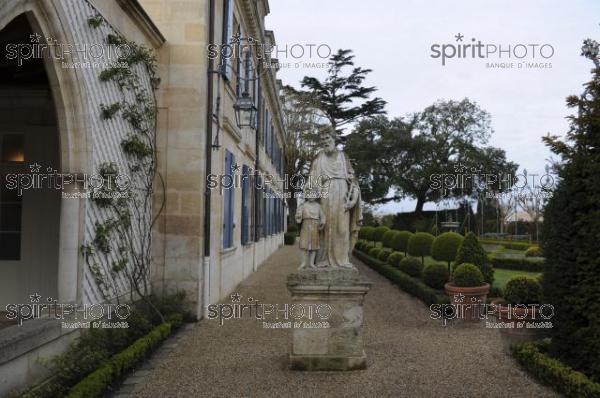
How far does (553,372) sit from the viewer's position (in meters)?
4.97

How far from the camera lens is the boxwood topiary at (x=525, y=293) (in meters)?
6.50

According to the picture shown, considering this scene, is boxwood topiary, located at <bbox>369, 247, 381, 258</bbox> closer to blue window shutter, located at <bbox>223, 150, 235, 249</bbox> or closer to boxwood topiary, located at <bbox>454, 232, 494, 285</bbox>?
blue window shutter, located at <bbox>223, 150, 235, 249</bbox>

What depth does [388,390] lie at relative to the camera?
514 centimetres

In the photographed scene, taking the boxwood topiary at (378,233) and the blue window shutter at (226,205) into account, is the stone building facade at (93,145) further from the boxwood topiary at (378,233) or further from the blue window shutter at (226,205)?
the boxwood topiary at (378,233)

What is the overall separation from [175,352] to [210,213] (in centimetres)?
274

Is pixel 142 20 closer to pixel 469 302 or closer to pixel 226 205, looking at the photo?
pixel 226 205

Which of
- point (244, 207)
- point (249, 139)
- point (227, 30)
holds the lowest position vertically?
point (244, 207)

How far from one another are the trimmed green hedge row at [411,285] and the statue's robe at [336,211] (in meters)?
3.97

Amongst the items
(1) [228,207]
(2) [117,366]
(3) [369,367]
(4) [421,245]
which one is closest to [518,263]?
(4) [421,245]

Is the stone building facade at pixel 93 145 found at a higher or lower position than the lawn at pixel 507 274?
higher

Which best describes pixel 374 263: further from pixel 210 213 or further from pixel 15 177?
pixel 15 177

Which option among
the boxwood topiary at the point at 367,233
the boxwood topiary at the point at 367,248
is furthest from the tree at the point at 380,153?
the boxwood topiary at the point at 367,248

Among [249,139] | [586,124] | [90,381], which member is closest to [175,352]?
[90,381]

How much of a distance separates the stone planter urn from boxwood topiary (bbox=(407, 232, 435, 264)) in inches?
231
